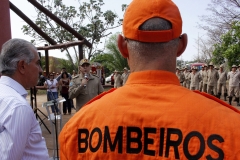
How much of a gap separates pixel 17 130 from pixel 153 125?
35.1 inches

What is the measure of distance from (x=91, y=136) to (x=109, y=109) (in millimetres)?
120

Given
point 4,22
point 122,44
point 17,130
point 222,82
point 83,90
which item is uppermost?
point 4,22

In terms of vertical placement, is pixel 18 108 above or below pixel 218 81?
above

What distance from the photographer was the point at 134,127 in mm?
1060

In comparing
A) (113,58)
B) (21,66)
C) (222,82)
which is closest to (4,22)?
(21,66)

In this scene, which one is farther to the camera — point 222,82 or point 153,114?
point 222,82

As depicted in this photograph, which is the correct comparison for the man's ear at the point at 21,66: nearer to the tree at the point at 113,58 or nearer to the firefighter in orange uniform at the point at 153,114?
the firefighter in orange uniform at the point at 153,114

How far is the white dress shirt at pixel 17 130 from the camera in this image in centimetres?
159

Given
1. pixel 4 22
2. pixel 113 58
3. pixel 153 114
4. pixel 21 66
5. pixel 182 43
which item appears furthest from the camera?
pixel 113 58

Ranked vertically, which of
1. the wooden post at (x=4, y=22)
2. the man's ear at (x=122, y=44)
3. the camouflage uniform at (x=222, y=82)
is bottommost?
the camouflage uniform at (x=222, y=82)

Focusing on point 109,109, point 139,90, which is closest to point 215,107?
point 139,90

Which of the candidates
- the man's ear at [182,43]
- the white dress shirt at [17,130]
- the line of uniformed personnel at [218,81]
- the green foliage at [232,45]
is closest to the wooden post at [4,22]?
the white dress shirt at [17,130]

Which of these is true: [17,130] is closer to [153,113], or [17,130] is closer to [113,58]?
[153,113]

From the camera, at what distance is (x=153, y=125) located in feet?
3.39
